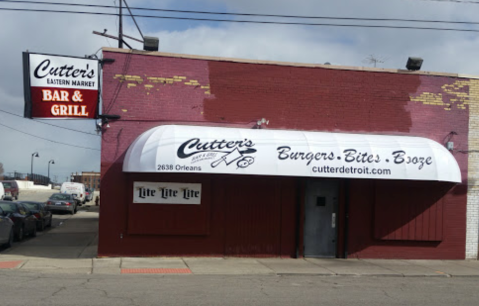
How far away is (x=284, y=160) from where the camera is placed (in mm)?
13312

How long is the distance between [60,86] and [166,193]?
4.03 m

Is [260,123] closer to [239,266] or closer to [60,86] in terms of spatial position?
[239,266]

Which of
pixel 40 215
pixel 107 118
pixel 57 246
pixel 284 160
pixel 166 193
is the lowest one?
pixel 57 246

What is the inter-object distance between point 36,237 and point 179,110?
10.0 metres

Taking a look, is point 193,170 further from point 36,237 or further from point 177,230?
point 36,237

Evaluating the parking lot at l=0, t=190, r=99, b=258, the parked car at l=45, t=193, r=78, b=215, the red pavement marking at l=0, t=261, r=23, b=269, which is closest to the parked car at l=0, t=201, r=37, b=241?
the parking lot at l=0, t=190, r=99, b=258

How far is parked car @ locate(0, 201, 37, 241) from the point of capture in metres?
18.4

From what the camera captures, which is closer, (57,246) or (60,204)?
(57,246)

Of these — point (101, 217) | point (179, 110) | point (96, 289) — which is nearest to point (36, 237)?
point (101, 217)

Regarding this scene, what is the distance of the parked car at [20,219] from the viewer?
60.4ft

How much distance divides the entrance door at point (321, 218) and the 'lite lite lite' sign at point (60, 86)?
21.7 ft

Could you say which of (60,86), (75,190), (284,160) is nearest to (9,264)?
(60,86)

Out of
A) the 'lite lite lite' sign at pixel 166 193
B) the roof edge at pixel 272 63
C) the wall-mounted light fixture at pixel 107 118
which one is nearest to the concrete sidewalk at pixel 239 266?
the 'lite lite lite' sign at pixel 166 193

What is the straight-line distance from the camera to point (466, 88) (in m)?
15.9
